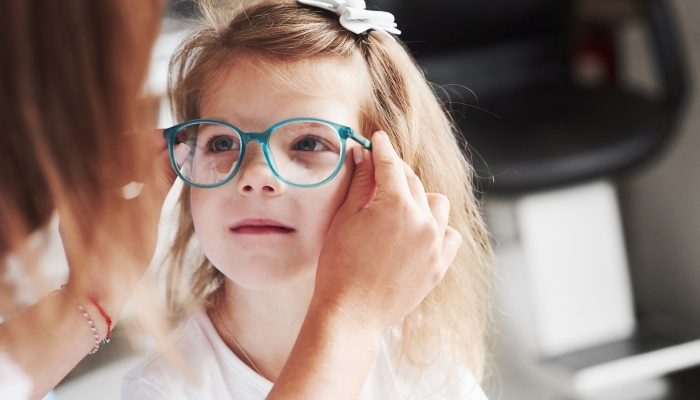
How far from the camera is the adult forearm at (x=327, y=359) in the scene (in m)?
0.55

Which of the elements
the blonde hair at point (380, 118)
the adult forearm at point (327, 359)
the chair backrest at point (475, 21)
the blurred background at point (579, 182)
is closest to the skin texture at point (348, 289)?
the adult forearm at point (327, 359)

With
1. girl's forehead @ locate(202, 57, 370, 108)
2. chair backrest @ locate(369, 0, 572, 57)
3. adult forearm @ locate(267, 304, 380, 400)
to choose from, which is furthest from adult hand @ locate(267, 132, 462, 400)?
chair backrest @ locate(369, 0, 572, 57)

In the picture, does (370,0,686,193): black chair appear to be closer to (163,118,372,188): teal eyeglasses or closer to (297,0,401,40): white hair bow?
(297,0,401,40): white hair bow

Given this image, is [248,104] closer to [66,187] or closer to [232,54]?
[232,54]

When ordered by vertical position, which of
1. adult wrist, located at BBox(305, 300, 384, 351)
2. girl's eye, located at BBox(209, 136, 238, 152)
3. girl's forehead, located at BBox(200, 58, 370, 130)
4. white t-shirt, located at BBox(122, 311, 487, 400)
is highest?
girl's forehead, located at BBox(200, 58, 370, 130)

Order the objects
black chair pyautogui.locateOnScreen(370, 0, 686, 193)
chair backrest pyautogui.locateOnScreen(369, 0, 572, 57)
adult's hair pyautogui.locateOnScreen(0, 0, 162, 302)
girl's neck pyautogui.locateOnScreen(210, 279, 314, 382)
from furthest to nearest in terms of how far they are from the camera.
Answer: chair backrest pyautogui.locateOnScreen(369, 0, 572, 57)
black chair pyautogui.locateOnScreen(370, 0, 686, 193)
girl's neck pyautogui.locateOnScreen(210, 279, 314, 382)
adult's hair pyautogui.locateOnScreen(0, 0, 162, 302)

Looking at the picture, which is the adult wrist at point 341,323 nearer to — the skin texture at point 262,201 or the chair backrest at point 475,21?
the skin texture at point 262,201

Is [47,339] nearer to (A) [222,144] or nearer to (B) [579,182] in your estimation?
(A) [222,144]

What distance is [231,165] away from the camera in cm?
69

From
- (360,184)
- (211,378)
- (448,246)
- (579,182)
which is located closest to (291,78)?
(360,184)

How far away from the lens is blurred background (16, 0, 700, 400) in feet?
4.48

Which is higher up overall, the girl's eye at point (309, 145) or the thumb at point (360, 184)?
the girl's eye at point (309, 145)

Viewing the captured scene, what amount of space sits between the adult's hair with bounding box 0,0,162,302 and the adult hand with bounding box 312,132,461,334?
192 millimetres

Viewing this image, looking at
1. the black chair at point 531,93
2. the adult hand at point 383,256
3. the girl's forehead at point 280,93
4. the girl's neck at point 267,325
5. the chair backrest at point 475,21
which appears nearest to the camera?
the adult hand at point 383,256
